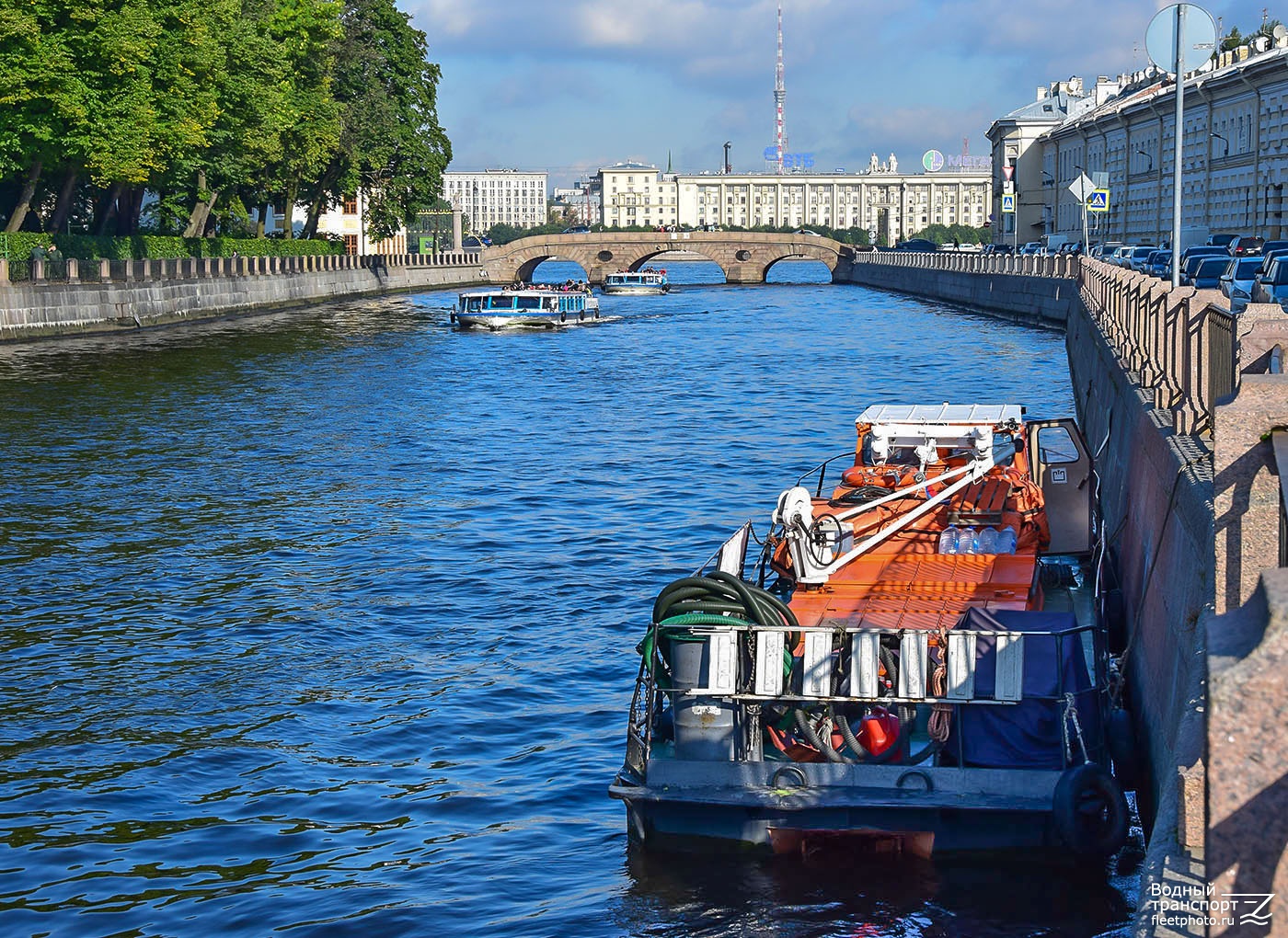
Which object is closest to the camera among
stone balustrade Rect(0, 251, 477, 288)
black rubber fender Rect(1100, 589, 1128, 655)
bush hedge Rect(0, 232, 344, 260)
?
black rubber fender Rect(1100, 589, 1128, 655)

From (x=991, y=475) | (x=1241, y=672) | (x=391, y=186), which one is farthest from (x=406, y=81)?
(x=1241, y=672)

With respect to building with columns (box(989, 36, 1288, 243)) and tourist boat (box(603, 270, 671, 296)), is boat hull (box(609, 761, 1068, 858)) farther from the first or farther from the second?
tourist boat (box(603, 270, 671, 296))

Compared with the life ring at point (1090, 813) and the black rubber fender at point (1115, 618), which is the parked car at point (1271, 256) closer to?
the black rubber fender at point (1115, 618)

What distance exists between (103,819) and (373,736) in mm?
2580

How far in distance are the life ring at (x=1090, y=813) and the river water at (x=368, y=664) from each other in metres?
0.28

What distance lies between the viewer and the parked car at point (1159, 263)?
44188mm

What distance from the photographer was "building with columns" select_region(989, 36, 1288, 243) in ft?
199

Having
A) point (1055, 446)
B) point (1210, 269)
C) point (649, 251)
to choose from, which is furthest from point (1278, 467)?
point (649, 251)

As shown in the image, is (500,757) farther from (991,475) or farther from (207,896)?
(991,475)

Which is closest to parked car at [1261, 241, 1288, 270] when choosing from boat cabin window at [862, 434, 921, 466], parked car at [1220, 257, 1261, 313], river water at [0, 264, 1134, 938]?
parked car at [1220, 257, 1261, 313]

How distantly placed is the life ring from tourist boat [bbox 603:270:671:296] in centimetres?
10477

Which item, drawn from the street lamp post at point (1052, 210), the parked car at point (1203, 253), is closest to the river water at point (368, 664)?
the parked car at point (1203, 253)

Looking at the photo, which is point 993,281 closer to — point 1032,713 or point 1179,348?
point 1179,348

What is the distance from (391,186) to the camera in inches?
3799
